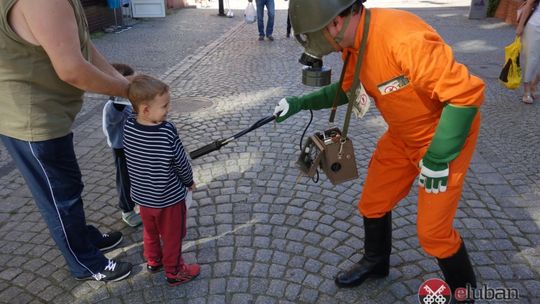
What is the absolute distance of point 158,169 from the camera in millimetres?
2307

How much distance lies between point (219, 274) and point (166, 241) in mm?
426

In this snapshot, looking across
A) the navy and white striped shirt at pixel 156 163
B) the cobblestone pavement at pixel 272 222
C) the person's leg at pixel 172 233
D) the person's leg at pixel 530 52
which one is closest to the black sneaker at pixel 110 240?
the cobblestone pavement at pixel 272 222

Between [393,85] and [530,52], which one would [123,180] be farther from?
[530,52]

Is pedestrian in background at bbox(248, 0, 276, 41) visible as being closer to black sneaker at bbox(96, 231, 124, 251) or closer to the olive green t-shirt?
black sneaker at bbox(96, 231, 124, 251)

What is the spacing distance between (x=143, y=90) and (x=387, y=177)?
134 cm

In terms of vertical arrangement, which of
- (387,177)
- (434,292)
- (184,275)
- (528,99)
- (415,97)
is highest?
(415,97)

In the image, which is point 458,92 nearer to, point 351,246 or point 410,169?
point 410,169

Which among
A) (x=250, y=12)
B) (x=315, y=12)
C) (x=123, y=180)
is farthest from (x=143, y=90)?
(x=250, y=12)

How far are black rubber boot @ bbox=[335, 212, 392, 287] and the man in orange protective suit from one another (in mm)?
303

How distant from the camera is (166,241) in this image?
8.21 feet

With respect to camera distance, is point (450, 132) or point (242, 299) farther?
point (242, 299)

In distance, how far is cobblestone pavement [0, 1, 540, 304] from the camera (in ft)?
8.55

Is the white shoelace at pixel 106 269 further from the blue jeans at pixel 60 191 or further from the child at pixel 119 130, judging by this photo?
the child at pixel 119 130

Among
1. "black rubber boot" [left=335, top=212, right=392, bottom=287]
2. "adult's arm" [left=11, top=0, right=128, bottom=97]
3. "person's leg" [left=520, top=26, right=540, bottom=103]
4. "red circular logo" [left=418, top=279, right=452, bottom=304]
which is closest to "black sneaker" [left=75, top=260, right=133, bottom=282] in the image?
"adult's arm" [left=11, top=0, right=128, bottom=97]
